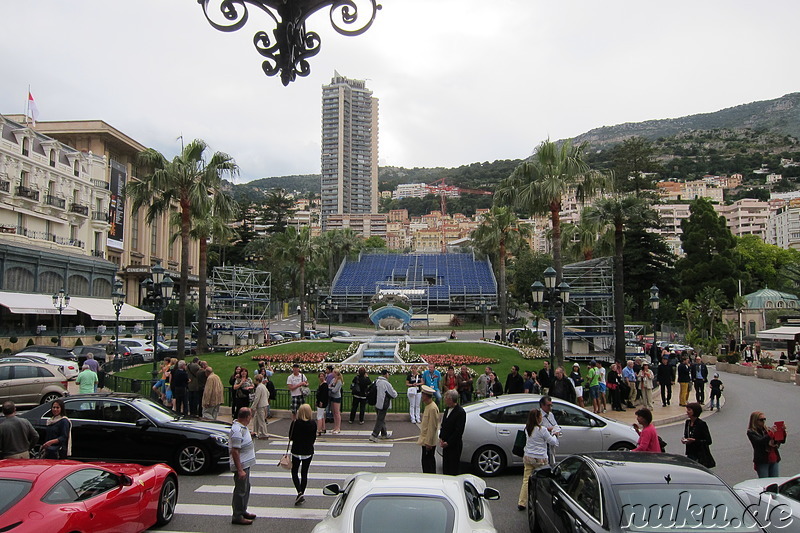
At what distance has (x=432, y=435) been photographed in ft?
28.8

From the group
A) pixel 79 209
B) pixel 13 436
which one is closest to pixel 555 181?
pixel 13 436

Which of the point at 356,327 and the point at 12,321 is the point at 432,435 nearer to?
the point at 12,321

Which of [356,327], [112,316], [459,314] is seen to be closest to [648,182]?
[459,314]

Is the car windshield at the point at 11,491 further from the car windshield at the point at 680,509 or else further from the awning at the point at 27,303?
the awning at the point at 27,303

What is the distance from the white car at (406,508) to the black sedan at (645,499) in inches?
40.1

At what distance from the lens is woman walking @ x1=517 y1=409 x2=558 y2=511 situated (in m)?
8.22

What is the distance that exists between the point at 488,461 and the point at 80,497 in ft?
22.0

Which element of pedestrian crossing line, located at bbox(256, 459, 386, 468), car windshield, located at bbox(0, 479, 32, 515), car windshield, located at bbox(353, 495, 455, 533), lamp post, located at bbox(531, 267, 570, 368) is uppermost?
lamp post, located at bbox(531, 267, 570, 368)

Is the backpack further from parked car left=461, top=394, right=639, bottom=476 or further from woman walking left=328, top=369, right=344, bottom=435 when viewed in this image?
parked car left=461, top=394, right=639, bottom=476

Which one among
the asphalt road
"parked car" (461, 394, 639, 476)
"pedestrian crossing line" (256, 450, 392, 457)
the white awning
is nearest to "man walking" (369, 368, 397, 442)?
the asphalt road

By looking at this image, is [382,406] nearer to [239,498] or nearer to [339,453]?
[339,453]

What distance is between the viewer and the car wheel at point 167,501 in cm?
757

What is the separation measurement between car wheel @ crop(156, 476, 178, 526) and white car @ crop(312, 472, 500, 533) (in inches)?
131

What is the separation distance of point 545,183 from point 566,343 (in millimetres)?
10715
